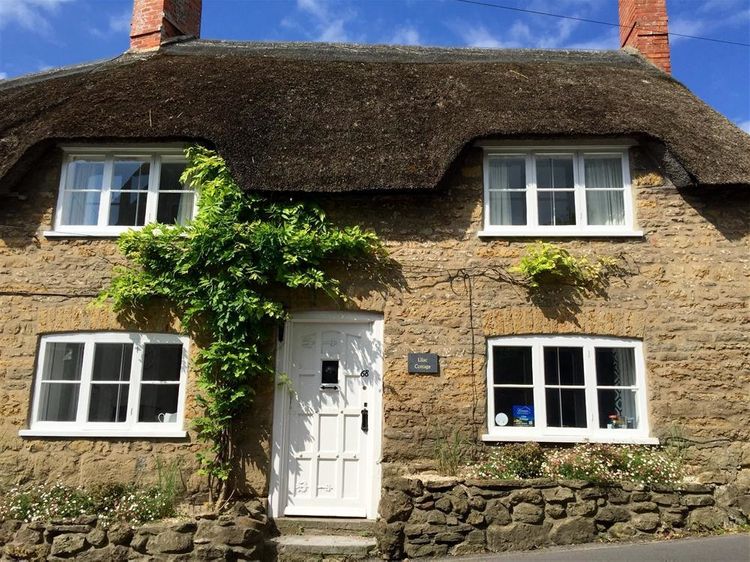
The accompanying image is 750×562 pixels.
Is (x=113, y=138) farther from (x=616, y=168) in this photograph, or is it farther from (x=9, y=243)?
(x=616, y=168)

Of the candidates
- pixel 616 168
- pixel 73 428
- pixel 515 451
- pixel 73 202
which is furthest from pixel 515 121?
pixel 73 428

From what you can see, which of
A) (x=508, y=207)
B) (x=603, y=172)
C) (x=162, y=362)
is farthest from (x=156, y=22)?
(x=603, y=172)

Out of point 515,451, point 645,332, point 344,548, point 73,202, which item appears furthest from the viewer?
point 73,202

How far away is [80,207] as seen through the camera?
24.4 feet

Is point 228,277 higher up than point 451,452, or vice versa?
point 228,277

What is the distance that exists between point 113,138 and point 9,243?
6.20 feet

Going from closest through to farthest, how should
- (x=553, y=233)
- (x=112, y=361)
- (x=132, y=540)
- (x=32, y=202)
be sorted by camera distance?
1. (x=132, y=540)
2. (x=112, y=361)
3. (x=553, y=233)
4. (x=32, y=202)

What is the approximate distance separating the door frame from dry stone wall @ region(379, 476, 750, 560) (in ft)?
2.42

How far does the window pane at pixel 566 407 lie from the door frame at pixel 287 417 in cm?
206

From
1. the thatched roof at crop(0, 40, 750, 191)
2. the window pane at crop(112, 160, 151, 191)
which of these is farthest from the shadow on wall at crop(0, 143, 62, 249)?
the window pane at crop(112, 160, 151, 191)

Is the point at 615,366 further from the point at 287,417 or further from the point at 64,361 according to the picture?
the point at 64,361

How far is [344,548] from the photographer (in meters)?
5.84

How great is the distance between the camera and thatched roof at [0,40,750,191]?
6938 mm

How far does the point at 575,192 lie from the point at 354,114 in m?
3.11
